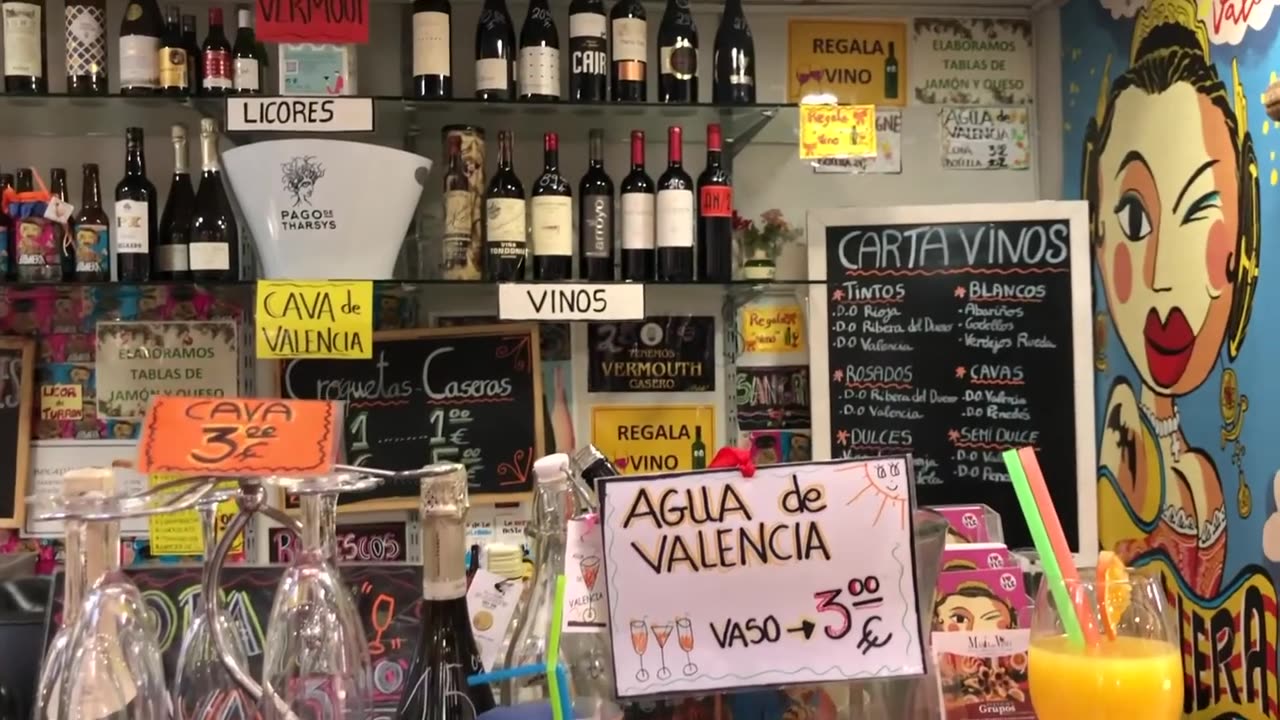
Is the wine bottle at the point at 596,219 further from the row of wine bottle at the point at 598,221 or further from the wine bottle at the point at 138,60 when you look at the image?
the wine bottle at the point at 138,60

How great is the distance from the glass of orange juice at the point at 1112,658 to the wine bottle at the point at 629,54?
1.18 metres

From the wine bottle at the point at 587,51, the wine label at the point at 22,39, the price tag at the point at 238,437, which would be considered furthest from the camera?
the wine bottle at the point at 587,51

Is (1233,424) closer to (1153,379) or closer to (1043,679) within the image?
(1153,379)

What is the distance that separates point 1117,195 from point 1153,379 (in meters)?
0.34

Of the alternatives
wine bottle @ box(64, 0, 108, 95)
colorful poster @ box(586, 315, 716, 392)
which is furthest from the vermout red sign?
colorful poster @ box(586, 315, 716, 392)

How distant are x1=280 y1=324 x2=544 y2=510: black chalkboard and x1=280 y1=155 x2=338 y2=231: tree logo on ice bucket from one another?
34cm

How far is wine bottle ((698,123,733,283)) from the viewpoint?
6.43ft

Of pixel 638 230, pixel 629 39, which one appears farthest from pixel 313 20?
pixel 638 230

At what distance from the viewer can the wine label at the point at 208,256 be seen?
1818mm

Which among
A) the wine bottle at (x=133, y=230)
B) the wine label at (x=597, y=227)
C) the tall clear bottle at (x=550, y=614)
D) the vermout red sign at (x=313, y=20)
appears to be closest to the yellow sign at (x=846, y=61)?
the wine label at (x=597, y=227)

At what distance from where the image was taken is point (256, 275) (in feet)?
6.34

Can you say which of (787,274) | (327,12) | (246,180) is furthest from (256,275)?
(787,274)

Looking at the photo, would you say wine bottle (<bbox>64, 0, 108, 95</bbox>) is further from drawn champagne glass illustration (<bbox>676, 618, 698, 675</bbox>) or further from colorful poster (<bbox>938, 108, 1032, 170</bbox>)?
colorful poster (<bbox>938, 108, 1032, 170</bbox>)

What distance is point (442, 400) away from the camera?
2029 millimetres
